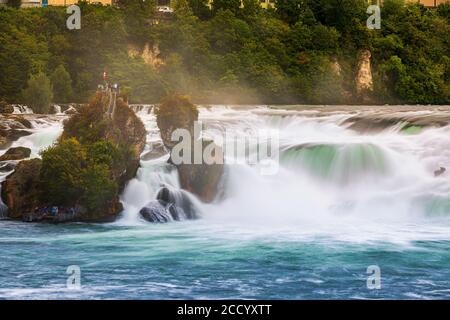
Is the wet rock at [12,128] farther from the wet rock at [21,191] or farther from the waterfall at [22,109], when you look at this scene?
the waterfall at [22,109]

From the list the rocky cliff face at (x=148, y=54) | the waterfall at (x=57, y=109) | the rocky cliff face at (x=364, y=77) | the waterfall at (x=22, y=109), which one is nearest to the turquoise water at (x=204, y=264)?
the waterfall at (x=22, y=109)

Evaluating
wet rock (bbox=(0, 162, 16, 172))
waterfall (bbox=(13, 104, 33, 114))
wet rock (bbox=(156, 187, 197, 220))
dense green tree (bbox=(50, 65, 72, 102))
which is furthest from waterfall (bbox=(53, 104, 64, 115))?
wet rock (bbox=(156, 187, 197, 220))

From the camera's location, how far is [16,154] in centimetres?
4762

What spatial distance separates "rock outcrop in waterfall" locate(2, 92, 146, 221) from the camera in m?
43.0

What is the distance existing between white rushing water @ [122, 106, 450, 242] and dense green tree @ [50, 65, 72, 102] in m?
19.3

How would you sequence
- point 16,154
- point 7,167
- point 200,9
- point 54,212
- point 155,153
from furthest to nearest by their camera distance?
point 200,9 < point 155,153 < point 16,154 < point 7,167 < point 54,212

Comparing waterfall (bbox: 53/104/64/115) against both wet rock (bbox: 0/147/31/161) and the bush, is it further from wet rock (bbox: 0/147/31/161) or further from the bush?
the bush

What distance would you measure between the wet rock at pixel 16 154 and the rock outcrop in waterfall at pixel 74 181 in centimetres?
258

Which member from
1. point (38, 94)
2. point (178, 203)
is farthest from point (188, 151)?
point (38, 94)

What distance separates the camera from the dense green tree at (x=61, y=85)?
69.2m

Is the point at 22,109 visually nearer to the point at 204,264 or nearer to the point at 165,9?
the point at 165,9

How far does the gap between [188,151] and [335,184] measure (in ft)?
18.9

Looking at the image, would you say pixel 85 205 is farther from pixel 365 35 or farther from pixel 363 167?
pixel 365 35
